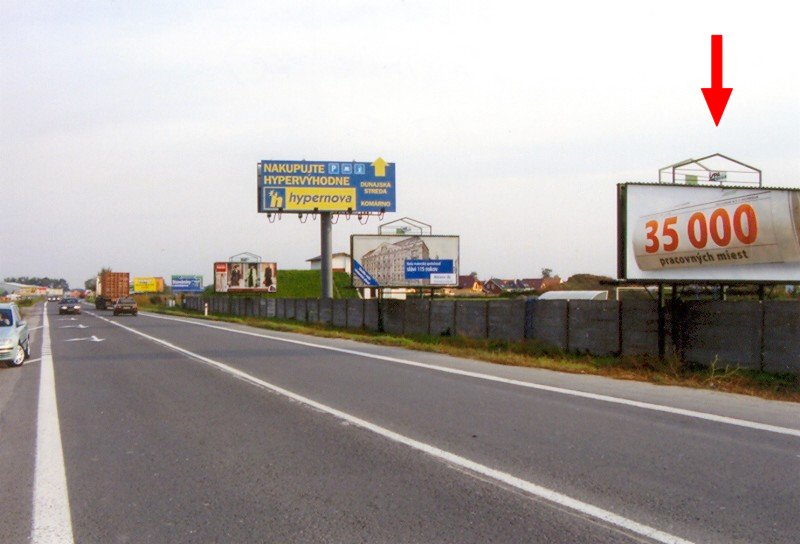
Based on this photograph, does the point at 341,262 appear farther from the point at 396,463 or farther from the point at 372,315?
the point at 396,463

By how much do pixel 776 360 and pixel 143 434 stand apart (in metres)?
11.0

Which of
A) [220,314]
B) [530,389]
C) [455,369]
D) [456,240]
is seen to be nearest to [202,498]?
[530,389]

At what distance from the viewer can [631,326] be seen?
692 inches

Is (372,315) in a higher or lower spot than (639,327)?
lower

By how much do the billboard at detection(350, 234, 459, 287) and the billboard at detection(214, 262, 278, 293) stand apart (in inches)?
1505

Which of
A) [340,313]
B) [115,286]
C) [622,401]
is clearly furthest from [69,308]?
[622,401]

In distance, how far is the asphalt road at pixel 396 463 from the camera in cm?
546

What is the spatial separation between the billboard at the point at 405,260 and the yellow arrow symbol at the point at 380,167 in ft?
39.1

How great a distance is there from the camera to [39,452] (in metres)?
8.29

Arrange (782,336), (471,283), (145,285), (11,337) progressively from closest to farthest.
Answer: (782,336) → (11,337) → (471,283) → (145,285)

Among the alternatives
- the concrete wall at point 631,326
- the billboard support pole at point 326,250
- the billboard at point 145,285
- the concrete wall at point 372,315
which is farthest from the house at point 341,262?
the billboard at point 145,285

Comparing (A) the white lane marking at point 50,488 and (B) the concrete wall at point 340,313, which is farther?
(B) the concrete wall at point 340,313

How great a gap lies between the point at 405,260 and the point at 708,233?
1908 centimetres

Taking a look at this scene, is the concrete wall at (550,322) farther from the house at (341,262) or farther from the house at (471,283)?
the house at (471,283)
